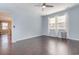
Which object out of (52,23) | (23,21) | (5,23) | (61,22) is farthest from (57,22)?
(5,23)

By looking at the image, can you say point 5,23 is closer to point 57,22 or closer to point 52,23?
point 57,22

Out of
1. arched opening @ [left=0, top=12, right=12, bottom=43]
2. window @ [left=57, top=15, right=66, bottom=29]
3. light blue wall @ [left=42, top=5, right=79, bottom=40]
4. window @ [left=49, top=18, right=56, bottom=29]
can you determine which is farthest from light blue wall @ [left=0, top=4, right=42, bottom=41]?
light blue wall @ [left=42, top=5, right=79, bottom=40]

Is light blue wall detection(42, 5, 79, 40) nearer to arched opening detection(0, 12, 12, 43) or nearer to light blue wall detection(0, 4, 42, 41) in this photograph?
light blue wall detection(0, 4, 42, 41)

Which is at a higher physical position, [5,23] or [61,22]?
[61,22]

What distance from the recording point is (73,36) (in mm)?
6898

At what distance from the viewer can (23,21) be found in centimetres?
673

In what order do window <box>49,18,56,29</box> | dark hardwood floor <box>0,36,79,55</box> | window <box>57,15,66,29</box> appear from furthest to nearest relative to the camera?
window <box>49,18,56,29</box>, window <box>57,15,66,29</box>, dark hardwood floor <box>0,36,79,55</box>

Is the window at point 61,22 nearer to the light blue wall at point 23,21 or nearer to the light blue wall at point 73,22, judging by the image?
the light blue wall at point 73,22

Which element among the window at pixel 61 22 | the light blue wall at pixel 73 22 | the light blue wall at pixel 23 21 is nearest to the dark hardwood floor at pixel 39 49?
the light blue wall at pixel 23 21

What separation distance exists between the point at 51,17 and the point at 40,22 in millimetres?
849

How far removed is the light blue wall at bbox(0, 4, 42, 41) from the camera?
18.7 feet

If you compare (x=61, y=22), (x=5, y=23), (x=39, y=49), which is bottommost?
(x=39, y=49)

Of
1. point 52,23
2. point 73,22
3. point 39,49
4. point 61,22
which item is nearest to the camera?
point 39,49
